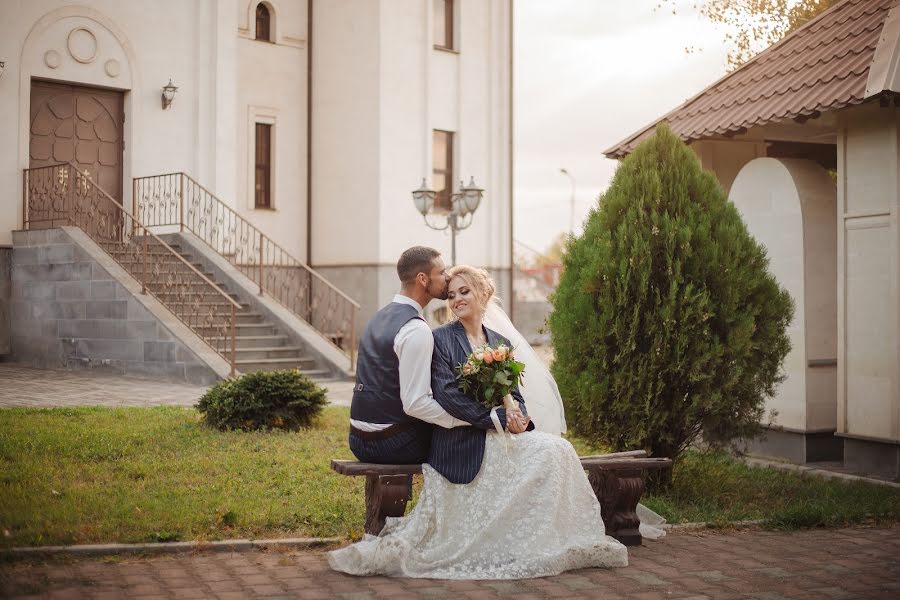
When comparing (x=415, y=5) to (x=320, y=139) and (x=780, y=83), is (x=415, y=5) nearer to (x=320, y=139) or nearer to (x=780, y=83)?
(x=320, y=139)

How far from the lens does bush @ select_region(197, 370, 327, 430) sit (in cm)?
1107

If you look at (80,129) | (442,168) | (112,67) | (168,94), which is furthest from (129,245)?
(442,168)

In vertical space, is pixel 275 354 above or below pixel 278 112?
below

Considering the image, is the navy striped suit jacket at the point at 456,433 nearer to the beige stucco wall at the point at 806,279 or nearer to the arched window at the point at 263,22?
the beige stucco wall at the point at 806,279

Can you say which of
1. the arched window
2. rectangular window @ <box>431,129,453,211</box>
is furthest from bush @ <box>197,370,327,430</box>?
the arched window

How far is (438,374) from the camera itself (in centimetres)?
642

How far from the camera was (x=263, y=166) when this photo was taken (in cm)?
2497

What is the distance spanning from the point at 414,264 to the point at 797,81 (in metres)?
5.67

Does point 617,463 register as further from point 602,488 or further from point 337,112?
point 337,112

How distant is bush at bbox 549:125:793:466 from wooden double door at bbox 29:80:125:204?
14.5 m

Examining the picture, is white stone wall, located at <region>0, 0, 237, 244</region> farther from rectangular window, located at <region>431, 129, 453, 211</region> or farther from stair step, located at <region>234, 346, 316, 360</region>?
rectangular window, located at <region>431, 129, 453, 211</region>

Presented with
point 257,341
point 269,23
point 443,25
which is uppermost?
point 443,25

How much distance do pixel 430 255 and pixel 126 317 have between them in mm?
11317

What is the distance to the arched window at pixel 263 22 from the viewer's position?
24.8 metres
